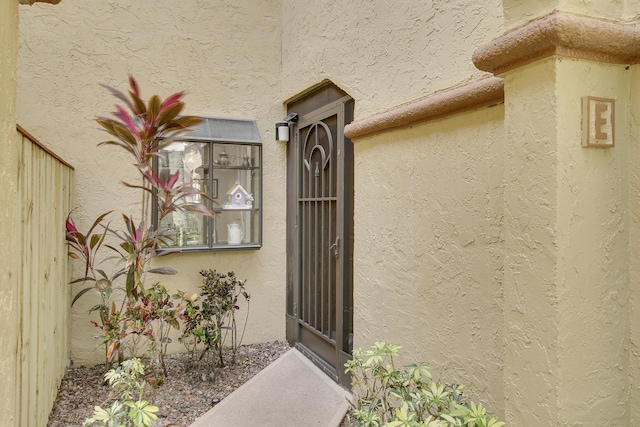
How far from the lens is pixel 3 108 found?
1.13m

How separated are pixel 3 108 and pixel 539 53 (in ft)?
5.10

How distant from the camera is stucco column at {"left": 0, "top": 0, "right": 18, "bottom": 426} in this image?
3.70ft

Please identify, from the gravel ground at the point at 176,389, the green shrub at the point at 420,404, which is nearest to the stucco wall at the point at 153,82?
the gravel ground at the point at 176,389

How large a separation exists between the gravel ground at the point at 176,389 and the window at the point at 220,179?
3.69 ft

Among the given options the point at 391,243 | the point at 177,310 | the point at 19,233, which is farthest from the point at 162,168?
the point at 391,243

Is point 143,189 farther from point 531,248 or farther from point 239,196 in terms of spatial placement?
point 531,248

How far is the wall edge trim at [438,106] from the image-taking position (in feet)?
6.05

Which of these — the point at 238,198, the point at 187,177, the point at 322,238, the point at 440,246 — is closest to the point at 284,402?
the point at 322,238

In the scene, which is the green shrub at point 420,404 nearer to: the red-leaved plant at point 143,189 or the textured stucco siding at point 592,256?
the textured stucco siding at point 592,256

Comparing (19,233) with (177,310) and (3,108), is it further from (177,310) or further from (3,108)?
(177,310)

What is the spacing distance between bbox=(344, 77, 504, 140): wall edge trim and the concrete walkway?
2006 mm

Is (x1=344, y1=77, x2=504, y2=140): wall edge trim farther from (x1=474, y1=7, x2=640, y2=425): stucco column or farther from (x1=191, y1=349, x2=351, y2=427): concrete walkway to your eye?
(x1=191, y1=349, x2=351, y2=427): concrete walkway

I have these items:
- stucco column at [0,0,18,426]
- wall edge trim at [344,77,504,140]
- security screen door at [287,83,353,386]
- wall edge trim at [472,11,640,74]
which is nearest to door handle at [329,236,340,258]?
security screen door at [287,83,353,386]

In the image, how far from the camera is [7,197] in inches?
46.0
